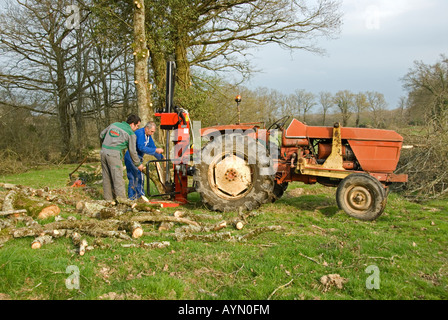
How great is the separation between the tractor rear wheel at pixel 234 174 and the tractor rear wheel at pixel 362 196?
122 cm

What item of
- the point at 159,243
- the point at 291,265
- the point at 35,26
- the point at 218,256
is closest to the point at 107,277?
the point at 159,243

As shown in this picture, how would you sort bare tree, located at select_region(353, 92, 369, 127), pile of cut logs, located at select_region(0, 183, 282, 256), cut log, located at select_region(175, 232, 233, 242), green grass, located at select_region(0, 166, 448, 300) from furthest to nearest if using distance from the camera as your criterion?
bare tree, located at select_region(353, 92, 369, 127)
cut log, located at select_region(175, 232, 233, 242)
pile of cut logs, located at select_region(0, 183, 282, 256)
green grass, located at select_region(0, 166, 448, 300)

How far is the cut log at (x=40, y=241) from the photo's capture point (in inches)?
159

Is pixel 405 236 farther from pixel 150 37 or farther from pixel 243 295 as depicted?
pixel 150 37

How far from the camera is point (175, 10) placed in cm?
1330

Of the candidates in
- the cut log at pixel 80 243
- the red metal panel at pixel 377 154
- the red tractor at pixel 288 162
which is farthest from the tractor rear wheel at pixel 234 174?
the cut log at pixel 80 243

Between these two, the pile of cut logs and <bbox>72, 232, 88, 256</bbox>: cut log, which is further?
the pile of cut logs

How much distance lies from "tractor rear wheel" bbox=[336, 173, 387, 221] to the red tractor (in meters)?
0.01

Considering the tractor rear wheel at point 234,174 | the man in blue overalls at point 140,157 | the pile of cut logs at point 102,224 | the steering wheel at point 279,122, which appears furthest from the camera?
Result: the man in blue overalls at point 140,157

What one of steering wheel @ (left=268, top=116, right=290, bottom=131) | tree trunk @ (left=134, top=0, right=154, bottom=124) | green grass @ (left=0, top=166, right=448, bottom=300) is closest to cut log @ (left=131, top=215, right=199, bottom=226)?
green grass @ (left=0, top=166, right=448, bottom=300)

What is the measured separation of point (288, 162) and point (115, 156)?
3.29 m

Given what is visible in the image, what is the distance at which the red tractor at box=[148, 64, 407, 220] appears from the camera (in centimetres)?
549

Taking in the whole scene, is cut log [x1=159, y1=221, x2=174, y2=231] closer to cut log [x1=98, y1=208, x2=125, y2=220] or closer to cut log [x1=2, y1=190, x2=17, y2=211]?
cut log [x1=98, y1=208, x2=125, y2=220]

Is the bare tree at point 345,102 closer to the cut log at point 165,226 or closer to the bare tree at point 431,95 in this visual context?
the bare tree at point 431,95
